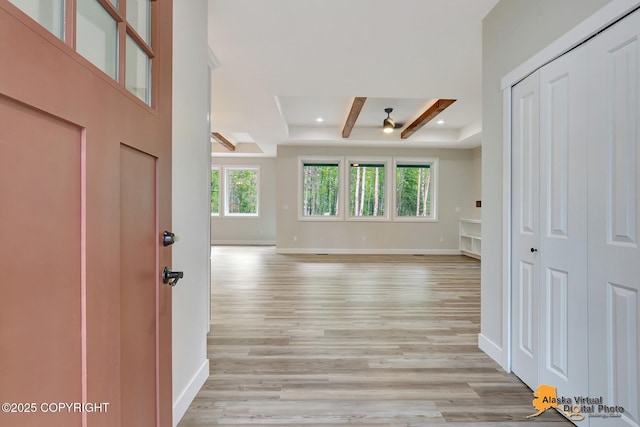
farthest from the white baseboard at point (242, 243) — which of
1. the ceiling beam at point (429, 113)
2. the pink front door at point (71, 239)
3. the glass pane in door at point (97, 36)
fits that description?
the glass pane in door at point (97, 36)

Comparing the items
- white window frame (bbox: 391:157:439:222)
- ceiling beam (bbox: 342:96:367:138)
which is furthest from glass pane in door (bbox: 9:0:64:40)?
white window frame (bbox: 391:157:439:222)

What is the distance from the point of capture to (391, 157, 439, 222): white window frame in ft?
24.5

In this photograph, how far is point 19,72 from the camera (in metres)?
0.54

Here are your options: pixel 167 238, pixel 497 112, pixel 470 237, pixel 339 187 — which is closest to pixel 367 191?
pixel 339 187

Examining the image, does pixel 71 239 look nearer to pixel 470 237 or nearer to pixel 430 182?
pixel 470 237

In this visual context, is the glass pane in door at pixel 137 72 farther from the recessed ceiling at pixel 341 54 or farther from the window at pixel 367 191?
the window at pixel 367 191

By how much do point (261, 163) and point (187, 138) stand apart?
7.71 m

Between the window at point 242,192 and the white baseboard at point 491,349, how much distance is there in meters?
7.69

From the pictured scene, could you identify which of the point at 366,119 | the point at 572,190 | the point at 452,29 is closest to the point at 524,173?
the point at 572,190

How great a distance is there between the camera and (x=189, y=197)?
1.67 metres

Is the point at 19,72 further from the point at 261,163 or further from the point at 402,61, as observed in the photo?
the point at 261,163

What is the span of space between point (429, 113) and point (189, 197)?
4371mm

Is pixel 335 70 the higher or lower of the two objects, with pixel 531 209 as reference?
higher

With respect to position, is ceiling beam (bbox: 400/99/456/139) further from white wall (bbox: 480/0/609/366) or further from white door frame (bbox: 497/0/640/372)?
white door frame (bbox: 497/0/640/372)
